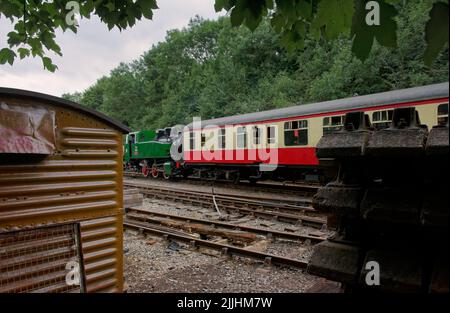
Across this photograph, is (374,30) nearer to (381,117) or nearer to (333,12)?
(333,12)

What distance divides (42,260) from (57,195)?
2.13 feet

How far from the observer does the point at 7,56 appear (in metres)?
3.91

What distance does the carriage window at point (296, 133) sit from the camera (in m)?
12.7

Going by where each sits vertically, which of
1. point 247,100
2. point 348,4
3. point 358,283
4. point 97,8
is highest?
point 247,100

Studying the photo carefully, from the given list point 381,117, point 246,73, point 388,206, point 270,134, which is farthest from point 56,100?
point 246,73

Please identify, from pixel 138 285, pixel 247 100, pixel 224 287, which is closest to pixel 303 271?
pixel 224 287

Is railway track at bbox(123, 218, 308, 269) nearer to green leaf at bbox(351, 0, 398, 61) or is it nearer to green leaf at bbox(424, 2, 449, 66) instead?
green leaf at bbox(351, 0, 398, 61)

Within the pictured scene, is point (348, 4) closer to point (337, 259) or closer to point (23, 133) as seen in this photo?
point (337, 259)

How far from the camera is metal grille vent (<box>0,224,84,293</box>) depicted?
2.91m

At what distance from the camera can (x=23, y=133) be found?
294 cm

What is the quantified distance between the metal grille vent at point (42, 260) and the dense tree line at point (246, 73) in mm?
2597

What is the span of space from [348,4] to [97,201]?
3243 mm

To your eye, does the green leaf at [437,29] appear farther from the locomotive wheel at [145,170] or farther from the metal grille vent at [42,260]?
the locomotive wheel at [145,170]
